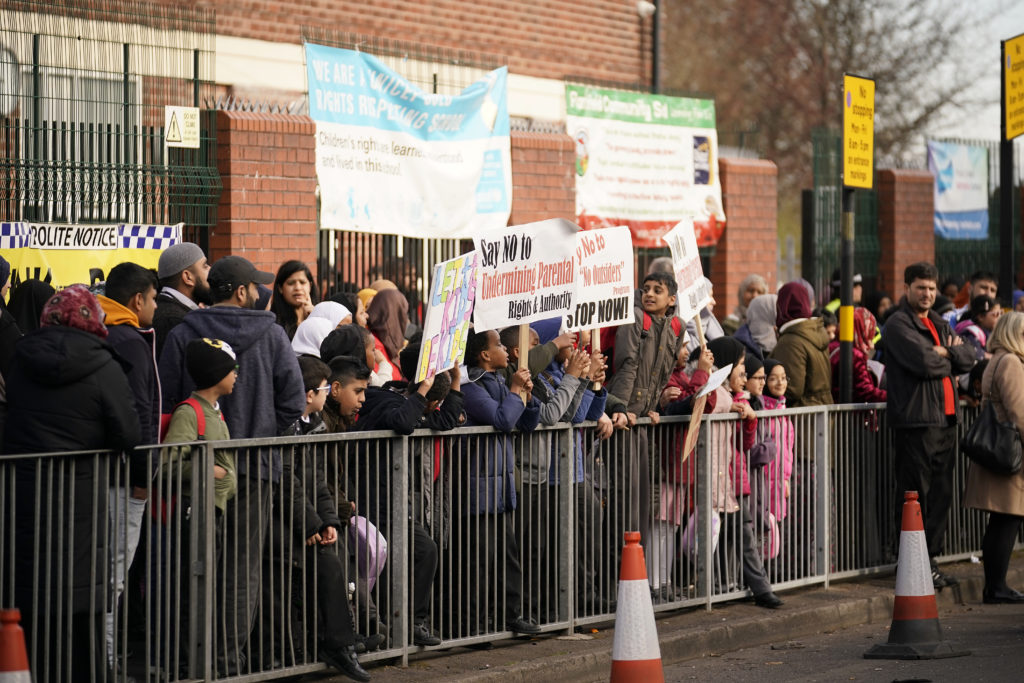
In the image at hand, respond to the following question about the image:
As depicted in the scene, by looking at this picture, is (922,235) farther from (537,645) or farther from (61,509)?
(61,509)

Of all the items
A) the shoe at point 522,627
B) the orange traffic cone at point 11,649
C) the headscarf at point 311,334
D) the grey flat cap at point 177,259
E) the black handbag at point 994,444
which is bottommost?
the shoe at point 522,627

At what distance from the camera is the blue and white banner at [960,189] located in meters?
20.4

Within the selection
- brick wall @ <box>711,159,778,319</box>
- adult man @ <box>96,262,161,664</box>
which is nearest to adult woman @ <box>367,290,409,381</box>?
adult man @ <box>96,262,161,664</box>

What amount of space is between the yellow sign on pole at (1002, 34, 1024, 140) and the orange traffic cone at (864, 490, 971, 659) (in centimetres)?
597

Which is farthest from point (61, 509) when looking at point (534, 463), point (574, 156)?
point (574, 156)

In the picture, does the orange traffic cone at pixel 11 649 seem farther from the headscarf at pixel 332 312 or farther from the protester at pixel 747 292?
the protester at pixel 747 292

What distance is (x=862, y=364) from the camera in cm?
1166

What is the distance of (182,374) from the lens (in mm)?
7340

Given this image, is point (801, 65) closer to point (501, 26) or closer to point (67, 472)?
point (501, 26)

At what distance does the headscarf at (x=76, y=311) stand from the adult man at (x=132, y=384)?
250mm

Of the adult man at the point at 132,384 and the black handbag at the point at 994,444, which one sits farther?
the black handbag at the point at 994,444

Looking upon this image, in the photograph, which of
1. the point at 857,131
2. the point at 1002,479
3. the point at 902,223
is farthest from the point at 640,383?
the point at 902,223

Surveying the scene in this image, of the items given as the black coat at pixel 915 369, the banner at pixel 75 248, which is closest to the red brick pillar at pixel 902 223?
the black coat at pixel 915 369

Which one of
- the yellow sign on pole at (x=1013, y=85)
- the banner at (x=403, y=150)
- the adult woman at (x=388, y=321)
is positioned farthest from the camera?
the yellow sign on pole at (x=1013, y=85)
